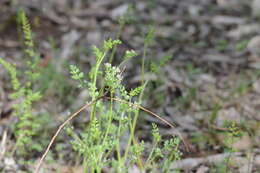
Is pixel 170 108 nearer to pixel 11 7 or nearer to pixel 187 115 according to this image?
pixel 187 115

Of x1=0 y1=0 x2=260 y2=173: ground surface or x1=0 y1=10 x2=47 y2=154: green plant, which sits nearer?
x1=0 y1=10 x2=47 y2=154: green plant

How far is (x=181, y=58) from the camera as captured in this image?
2.82 m

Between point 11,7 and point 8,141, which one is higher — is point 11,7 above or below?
above

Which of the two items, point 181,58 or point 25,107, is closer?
point 25,107

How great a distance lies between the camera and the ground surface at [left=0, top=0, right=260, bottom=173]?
2080 millimetres

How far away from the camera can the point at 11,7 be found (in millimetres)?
3105

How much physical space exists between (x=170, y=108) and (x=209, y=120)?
282 millimetres

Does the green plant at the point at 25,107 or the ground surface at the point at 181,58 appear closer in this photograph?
the green plant at the point at 25,107

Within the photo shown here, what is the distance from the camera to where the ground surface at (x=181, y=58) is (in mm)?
2080

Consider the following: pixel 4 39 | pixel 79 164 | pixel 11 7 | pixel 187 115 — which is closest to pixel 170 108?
pixel 187 115

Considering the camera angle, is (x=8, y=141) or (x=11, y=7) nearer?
(x=8, y=141)

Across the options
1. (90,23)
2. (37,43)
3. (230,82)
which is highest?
(90,23)

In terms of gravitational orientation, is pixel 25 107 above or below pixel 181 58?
below

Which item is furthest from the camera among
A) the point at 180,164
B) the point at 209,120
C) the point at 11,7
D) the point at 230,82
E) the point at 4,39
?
the point at 11,7
